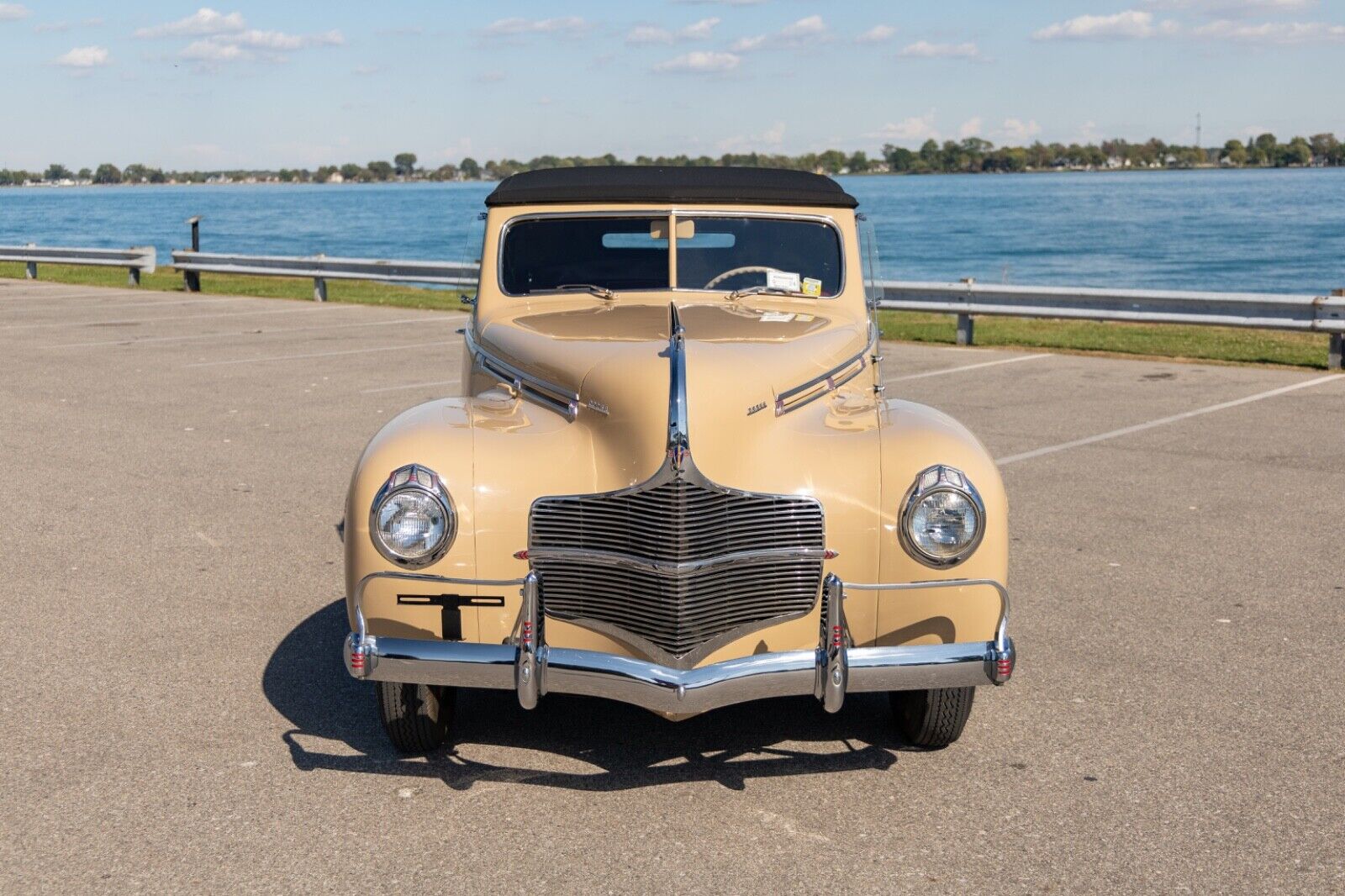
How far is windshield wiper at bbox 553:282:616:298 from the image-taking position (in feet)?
18.1

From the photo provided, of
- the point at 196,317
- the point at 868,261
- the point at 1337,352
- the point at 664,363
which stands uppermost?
the point at 868,261

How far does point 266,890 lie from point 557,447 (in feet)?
4.87

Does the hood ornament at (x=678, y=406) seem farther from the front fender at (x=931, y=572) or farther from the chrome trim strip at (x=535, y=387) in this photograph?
the front fender at (x=931, y=572)

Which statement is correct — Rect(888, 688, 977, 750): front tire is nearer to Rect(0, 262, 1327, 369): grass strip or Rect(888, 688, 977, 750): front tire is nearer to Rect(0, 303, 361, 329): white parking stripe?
Rect(0, 262, 1327, 369): grass strip

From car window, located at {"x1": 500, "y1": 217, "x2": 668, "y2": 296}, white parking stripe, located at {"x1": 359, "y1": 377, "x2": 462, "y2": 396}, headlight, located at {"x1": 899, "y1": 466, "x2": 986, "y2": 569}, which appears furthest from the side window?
white parking stripe, located at {"x1": 359, "y1": 377, "x2": 462, "y2": 396}

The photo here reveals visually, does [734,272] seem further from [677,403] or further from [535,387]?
[677,403]

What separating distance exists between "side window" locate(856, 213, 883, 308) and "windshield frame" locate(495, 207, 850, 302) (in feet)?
0.26

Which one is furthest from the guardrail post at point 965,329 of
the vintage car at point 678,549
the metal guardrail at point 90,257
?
the metal guardrail at point 90,257

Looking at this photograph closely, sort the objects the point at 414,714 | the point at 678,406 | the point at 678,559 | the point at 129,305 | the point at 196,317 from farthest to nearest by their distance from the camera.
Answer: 1. the point at 129,305
2. the point at 196,317
3. the point at 414,714
4. the point at 678,406
5. the point at 678,559

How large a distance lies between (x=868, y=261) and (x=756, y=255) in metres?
0.47

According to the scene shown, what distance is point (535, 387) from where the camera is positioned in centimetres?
466

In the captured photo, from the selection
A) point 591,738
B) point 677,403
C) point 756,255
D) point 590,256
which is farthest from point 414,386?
point 677,403

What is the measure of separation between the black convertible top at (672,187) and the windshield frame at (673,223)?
45 millimetres

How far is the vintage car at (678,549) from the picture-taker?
3.86m
